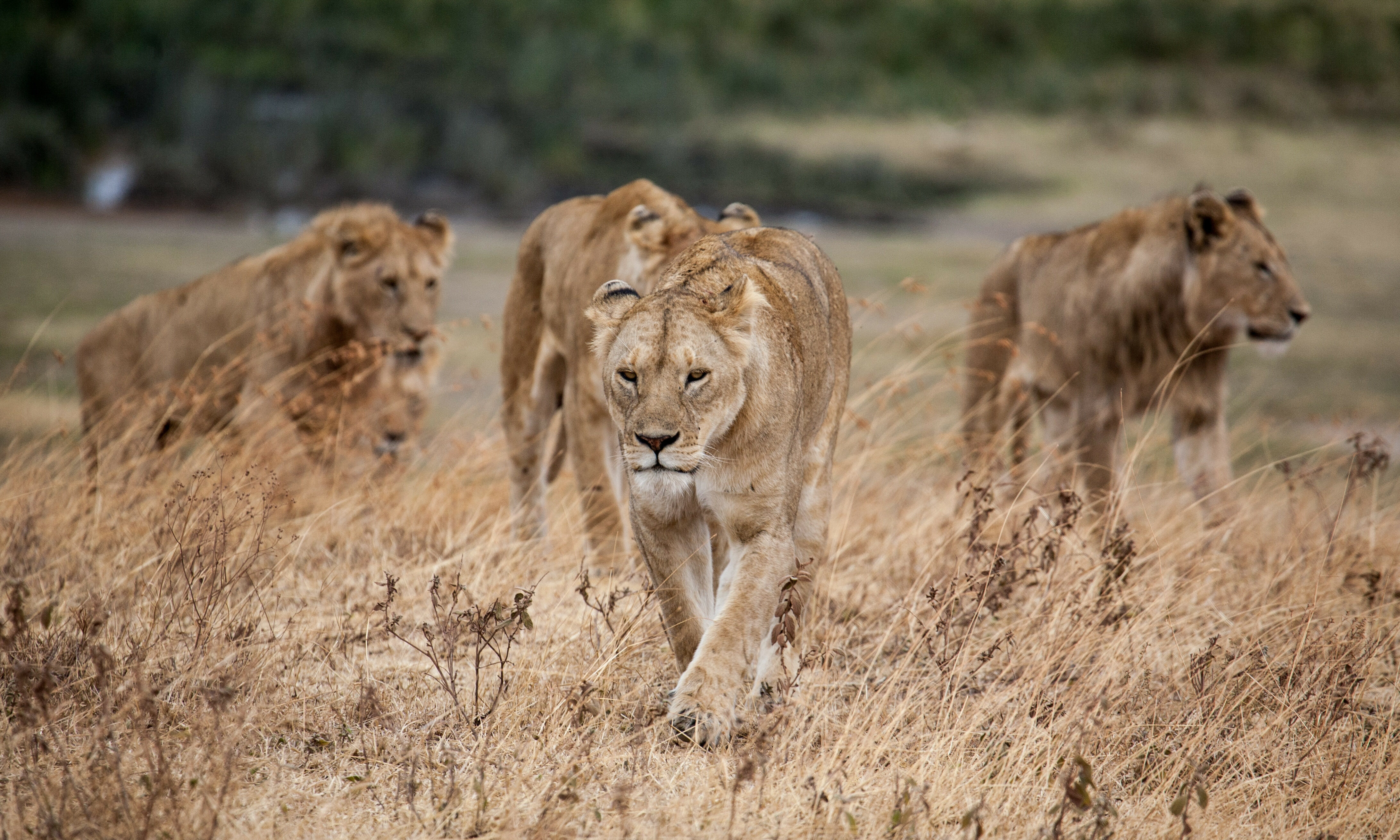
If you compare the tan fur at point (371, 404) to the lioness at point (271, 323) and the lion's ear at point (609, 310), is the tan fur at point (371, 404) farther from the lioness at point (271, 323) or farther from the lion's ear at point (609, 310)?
the lion's ear at point (609, 310)

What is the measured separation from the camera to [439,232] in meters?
7.26

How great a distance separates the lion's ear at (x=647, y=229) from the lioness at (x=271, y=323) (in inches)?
81.1

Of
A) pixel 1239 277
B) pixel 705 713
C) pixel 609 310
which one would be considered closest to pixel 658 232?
pixel 609 310

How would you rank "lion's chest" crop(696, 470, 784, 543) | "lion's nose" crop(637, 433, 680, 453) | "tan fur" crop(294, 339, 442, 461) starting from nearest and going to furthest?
1. "lion's nose" crop(637, 433, 680, 453)
2. "lion's chest" crop(696, 470, 784, 543)
3. "tan fur" crop(294, 339, 442, 461)

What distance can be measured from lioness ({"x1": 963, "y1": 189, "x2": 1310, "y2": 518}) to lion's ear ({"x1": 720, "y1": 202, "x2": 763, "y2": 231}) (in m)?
2.16

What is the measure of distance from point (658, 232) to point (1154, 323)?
11.5ft

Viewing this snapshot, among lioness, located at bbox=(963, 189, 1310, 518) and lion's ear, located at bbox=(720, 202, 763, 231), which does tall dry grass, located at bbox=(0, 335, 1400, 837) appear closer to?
lioness, located at bbox=(963, 189, 1310, 518)

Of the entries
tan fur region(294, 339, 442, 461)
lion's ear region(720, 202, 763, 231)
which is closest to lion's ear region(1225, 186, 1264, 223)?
lion's ear region(720, 202, 763, 231)

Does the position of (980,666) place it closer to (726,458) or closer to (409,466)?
(726,458)

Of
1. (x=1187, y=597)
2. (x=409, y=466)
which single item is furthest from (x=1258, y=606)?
(x=409, y=466)

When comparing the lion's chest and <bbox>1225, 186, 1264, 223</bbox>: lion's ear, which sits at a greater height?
<bbox>1225, 186, 1264, 223</bbox>: lion's ear

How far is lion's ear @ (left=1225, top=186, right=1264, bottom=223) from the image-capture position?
7.04 meters

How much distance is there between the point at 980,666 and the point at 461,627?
1.82m

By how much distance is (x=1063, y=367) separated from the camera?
7.26 meters
